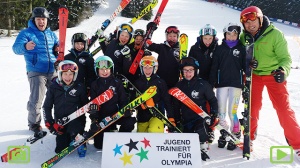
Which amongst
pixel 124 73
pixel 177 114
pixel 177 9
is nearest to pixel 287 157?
pixel 177 114

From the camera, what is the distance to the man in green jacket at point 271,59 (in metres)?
4.34

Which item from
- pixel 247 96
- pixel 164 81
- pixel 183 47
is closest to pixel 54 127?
pixel 164 81

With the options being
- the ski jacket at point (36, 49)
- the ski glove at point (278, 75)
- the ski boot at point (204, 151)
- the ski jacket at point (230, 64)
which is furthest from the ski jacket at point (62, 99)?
the ski glove at point (278, 75)

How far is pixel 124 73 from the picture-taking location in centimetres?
499

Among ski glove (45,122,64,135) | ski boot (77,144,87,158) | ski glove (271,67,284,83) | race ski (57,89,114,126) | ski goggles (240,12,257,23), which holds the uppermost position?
→ ski goggles (240,12,257,23)

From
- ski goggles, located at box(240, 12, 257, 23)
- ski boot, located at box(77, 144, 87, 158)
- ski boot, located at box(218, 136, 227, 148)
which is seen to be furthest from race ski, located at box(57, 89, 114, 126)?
ski goggles, located at box(240, 12, 257, 23)

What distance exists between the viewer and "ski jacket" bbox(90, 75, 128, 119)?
4344 millimetres

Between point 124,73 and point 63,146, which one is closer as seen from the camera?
point 63,146

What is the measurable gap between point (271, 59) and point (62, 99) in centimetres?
326

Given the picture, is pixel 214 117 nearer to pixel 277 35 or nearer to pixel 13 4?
pixel 277 35

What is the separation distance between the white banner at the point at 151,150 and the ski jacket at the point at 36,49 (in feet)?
6.05

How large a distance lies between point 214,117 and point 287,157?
1.30 m

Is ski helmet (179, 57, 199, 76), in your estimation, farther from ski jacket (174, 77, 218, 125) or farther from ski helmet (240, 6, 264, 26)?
ski helmet (240, 6, 264, 26)

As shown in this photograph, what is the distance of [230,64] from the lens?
4.49 meters
